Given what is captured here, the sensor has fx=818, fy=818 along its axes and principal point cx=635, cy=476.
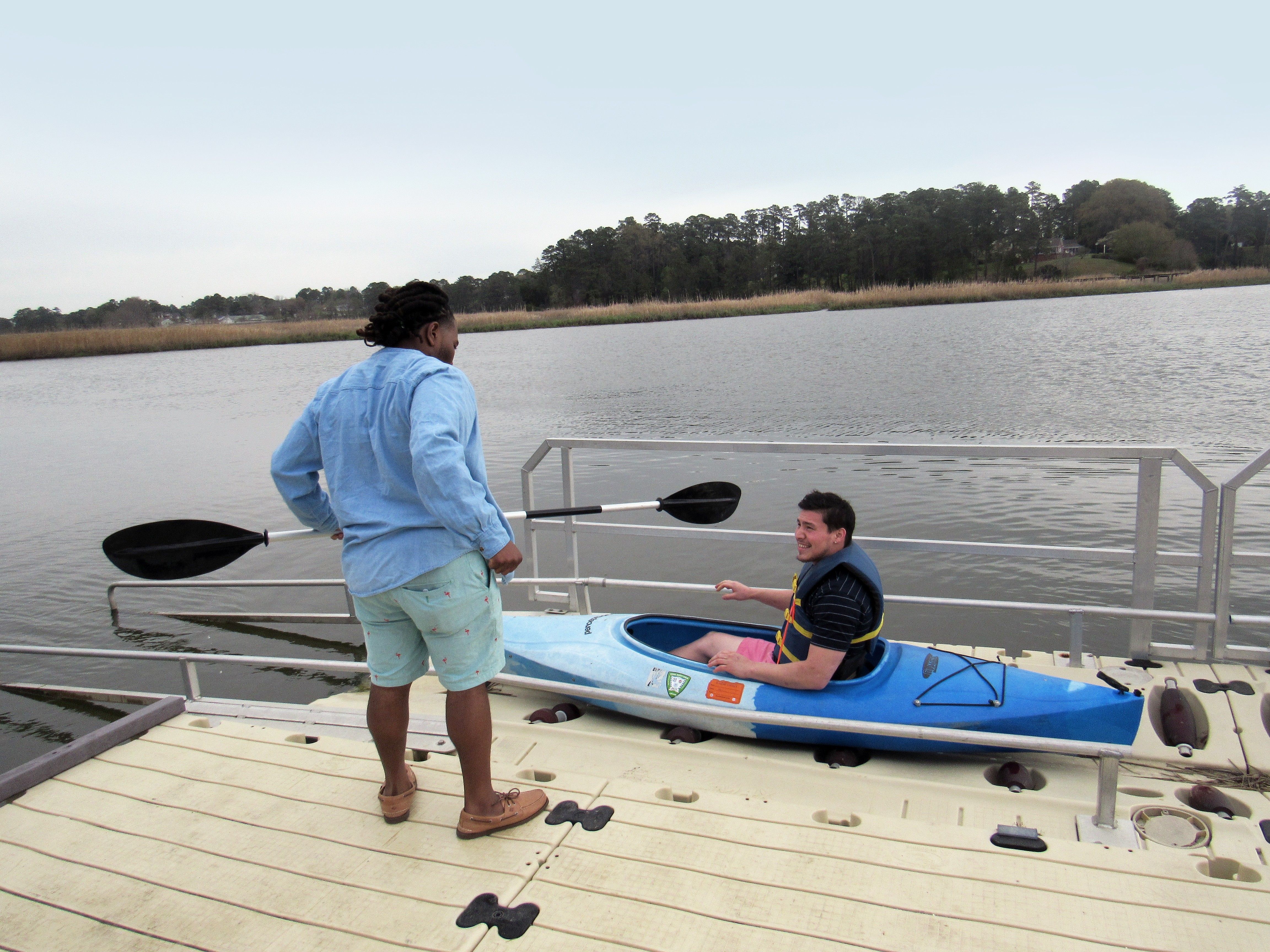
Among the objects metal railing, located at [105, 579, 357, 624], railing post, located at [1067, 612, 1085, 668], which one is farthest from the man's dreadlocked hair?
metal railing, located at [105, 579, 357, 624]

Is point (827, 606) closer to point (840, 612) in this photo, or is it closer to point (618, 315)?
point (840, 612)

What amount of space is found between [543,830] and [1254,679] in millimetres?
3460

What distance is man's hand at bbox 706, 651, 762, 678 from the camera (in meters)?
3.65

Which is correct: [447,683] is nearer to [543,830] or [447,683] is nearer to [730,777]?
[543,830]

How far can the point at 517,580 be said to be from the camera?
15.4 ft

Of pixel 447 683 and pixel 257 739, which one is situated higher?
pixel 447 683

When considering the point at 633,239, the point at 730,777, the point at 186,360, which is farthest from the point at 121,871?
the point at 633,239

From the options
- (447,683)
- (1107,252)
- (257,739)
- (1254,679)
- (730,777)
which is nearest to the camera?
(447,683)

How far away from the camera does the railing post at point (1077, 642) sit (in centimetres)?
404

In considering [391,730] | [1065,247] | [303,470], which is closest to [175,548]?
→ [303,470]

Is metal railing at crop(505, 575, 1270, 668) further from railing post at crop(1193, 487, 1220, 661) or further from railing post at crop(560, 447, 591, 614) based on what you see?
railing post at crop(560, 447, 591, 614)

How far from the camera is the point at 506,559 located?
7.86ft

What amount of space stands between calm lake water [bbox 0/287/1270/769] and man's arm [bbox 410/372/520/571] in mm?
2545

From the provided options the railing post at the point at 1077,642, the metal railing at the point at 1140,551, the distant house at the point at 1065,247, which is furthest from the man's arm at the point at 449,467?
the distant house at the point at 1065,247
